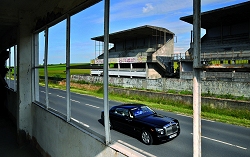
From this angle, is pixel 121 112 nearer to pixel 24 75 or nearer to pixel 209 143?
pixel 209 143

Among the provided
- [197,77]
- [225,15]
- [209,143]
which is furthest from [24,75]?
[209,143]

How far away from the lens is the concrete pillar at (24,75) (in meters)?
5.03

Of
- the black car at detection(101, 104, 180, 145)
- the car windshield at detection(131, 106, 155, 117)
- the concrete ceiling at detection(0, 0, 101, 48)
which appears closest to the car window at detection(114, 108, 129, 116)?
the black car at detection(101, 104, 180, 145)

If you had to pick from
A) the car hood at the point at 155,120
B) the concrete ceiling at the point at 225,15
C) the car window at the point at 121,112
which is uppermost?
the concrete ceiling at the point at 225,15

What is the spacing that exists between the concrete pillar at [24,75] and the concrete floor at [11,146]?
0.76 ft

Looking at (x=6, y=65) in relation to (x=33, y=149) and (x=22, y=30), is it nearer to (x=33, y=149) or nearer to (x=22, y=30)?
(x=22, y=30)

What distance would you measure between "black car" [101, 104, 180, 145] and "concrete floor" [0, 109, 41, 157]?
2.16 m

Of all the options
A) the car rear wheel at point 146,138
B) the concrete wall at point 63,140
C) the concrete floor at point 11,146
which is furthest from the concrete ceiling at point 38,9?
the car rear wheel at point 146,138

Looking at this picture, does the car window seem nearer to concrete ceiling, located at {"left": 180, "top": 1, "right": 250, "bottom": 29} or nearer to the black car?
the black car

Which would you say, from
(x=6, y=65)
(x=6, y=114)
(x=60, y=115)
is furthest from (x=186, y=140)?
(x=6, y=65)

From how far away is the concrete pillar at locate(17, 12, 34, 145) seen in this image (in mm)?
5027

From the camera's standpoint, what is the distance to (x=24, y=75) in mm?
5117

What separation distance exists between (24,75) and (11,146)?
180 cm

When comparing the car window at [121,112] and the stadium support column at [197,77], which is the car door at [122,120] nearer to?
the car window at [121,112]
